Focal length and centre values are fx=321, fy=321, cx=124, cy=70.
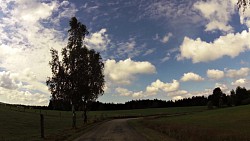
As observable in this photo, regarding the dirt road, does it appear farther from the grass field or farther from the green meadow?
the grass field

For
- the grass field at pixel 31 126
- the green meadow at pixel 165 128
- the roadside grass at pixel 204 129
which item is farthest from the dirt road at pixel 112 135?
the grass field at pixel 31 126

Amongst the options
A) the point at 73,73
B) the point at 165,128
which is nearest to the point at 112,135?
the point at 165,128

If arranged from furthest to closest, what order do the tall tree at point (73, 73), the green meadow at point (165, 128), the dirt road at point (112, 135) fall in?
the tall tree at point (73, 73), the dirt road at point (112, 135), the green meadow at point (165, 128)

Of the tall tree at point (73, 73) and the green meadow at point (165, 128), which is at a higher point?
the tall tree at point (73, 73)

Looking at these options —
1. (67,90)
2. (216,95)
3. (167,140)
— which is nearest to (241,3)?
(167,140)

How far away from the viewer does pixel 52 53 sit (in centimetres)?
5019

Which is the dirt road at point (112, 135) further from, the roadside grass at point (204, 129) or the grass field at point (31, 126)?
the grass field at point (31, 126)

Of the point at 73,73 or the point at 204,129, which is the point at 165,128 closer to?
the point at 204,129

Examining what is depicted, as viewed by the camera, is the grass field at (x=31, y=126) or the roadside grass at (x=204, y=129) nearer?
the roadside grass at (x=204, y=129)

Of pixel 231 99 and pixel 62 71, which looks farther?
pixel 231 99

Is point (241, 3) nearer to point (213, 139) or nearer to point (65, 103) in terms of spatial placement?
point (213, 139)

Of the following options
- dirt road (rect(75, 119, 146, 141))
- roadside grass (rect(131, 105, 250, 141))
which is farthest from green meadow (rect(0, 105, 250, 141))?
dirt road (rect(75, 119, 146, 141))

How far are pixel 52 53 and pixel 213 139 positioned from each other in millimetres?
33381

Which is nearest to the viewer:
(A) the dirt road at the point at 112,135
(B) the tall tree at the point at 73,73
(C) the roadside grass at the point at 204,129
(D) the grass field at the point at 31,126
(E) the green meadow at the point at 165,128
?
(C) the roadside grass at the point at 204,129
